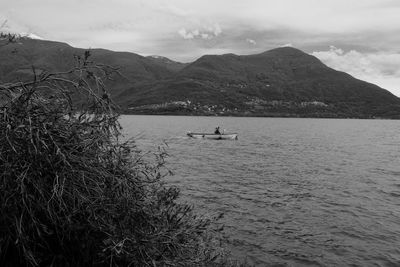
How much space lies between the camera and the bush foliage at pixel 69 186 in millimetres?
6645

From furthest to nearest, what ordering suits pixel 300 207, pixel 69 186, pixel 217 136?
pixel 217 136 < pixel 300 207 < pixel 69 186

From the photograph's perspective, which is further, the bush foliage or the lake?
the lake

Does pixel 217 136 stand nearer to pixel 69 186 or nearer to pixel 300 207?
pixel 300 207

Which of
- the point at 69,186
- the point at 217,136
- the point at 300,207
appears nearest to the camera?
the point at 69,186

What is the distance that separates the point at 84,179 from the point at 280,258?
11007 mm

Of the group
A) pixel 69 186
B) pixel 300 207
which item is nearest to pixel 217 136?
pixel 300 207

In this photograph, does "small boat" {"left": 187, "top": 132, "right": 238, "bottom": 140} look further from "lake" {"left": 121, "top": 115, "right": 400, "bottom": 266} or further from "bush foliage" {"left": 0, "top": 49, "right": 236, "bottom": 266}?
"bush foliage" {"left": 0, "top": 49, "right": 236, "bottom": 266}

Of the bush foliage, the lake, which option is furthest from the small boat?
the bush foliage

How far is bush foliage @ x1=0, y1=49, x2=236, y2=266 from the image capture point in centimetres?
664

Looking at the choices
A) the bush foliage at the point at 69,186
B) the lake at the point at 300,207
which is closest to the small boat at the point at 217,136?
the lake at the point at 300,207

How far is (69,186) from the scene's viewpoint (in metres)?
7.05

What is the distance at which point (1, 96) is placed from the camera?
7.43 meters

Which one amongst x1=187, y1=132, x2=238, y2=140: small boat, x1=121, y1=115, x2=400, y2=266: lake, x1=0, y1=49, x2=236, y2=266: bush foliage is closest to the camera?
x1=0, y1=49, x2=236, y2=266: bush foliage

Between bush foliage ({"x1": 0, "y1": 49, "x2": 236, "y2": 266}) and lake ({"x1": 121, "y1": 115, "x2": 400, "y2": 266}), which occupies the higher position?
bush foliage ({"x1": 0, "y1": 49, "x2": 236, "y2": 266})
